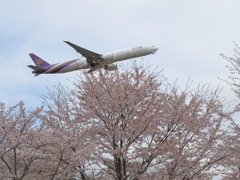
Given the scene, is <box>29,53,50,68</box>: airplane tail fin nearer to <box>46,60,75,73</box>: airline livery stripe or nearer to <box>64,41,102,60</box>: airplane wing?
<box>46,60,75,73</box>: airline livery stripe

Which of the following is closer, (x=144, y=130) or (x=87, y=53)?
(x=144, y=130)

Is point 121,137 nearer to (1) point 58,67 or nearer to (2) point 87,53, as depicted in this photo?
(2) point 87,53

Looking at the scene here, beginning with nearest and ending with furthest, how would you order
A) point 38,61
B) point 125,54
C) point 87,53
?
point 87,53 < point 125,54 < point 38,61

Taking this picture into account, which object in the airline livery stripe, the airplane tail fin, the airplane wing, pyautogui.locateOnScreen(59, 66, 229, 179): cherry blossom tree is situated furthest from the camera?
the airplane tail fin

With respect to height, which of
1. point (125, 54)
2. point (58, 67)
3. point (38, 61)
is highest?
point (38, 61)

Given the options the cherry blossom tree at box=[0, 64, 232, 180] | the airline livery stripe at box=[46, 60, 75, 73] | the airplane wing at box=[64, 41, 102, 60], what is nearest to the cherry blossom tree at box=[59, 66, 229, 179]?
the cherry blossom tree at box=[0, 64, 232, 180]

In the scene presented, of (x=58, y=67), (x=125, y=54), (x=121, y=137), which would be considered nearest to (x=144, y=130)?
(x=121, y=137)

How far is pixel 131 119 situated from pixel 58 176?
4.22m

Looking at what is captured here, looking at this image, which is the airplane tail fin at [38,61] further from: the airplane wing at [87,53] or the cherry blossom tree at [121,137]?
the cherry blossom tree at [121,137]

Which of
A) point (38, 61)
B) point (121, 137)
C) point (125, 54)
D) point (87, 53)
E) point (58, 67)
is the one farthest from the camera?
point (38, 61)

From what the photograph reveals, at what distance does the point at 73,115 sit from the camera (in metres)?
14.1

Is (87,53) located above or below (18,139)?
above

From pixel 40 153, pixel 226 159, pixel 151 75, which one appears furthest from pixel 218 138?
pixel 40 153

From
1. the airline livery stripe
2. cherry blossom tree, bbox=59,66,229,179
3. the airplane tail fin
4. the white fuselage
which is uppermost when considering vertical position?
the airplane tail fin
